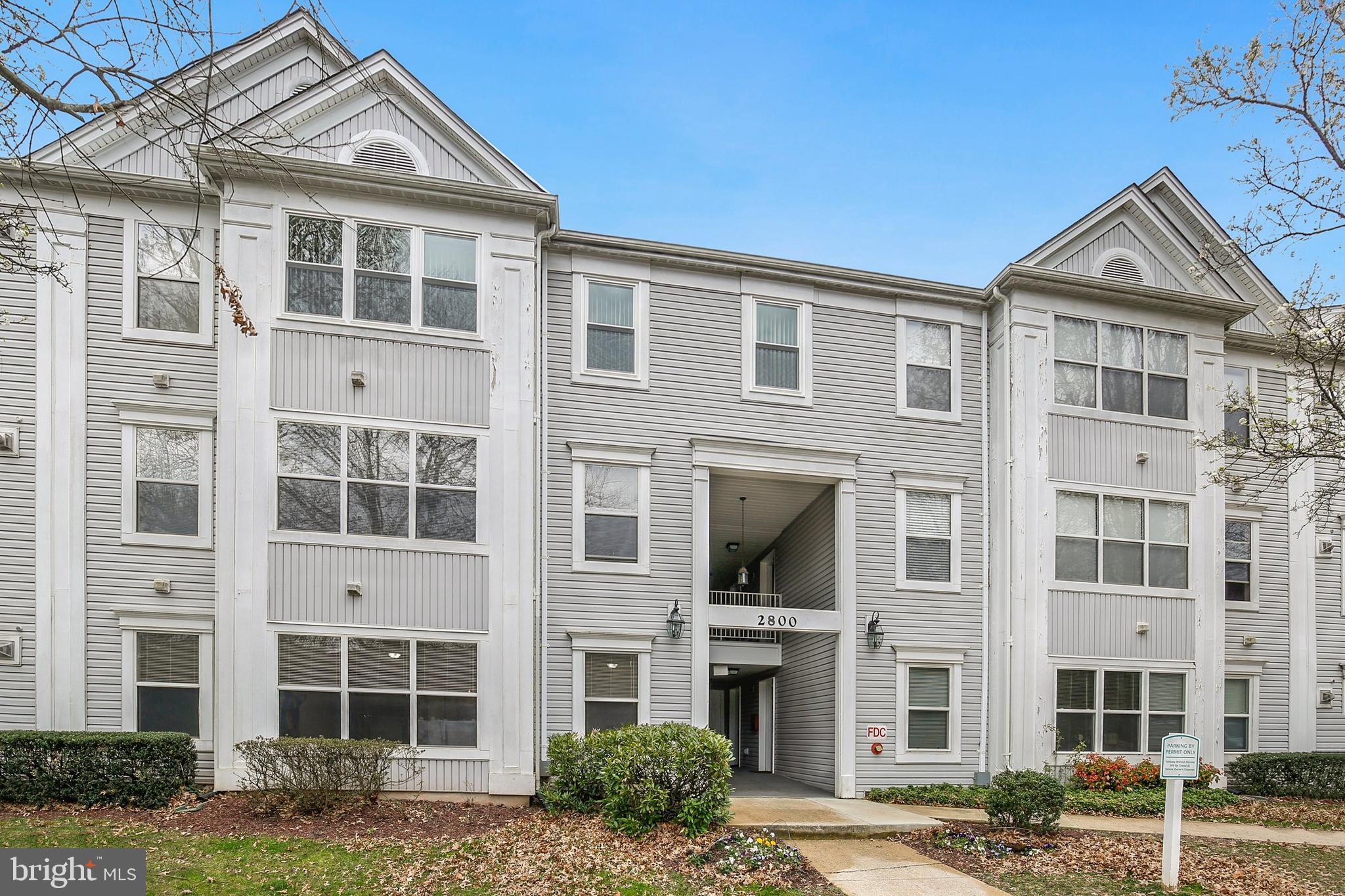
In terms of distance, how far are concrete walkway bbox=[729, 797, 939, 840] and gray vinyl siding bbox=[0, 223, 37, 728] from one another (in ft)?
29.7

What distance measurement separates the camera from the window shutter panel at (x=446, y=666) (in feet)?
40.3

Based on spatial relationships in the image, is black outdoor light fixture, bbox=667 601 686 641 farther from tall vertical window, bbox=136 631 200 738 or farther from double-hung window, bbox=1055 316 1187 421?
double-hung window, bbox=1055 316 1187 421

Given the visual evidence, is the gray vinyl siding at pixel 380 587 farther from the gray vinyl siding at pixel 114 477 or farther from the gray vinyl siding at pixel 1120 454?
the gray vinyl siding at pixel 1120 454

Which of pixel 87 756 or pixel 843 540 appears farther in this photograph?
pixel 843 540

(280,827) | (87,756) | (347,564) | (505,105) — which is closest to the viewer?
(280,827)

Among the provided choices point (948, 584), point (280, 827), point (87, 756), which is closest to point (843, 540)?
point (948, 584)

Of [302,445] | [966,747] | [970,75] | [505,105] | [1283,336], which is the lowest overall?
[966,747]

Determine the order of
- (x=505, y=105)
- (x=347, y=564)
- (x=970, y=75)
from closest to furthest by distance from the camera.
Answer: (x=347, y=564)
(x=505, y=105)
(x=970, y=75)

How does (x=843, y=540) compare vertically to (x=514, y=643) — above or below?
above

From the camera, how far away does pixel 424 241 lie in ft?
42.4

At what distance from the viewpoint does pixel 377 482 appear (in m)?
12.4

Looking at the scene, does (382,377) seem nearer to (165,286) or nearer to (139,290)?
(165,286)

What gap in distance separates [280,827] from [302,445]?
4712 mm

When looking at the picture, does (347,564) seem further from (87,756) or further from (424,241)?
Answer: (424,241)
